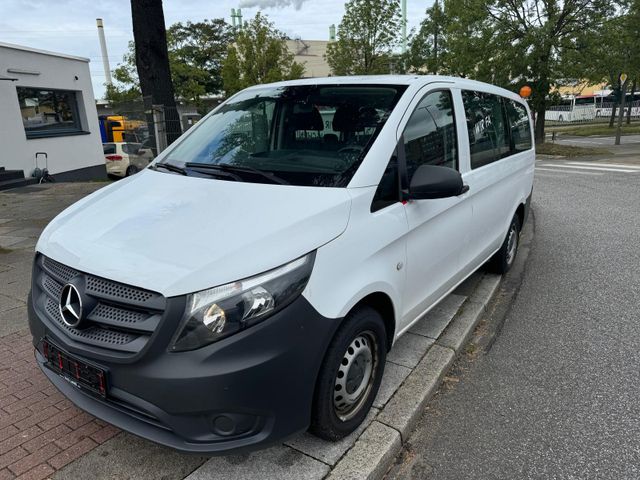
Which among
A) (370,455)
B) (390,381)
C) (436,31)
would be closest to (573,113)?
(436,31)

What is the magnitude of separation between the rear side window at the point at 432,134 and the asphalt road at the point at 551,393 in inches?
59.6

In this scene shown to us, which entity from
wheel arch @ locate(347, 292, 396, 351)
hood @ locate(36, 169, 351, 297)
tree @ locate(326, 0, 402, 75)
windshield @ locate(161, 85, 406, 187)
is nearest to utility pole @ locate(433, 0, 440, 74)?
tree @ locate(326, 0, 402, 75)

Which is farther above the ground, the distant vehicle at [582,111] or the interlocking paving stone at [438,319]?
the distant vehicle at [582,111]

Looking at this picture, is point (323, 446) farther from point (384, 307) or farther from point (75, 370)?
point (75, 370)

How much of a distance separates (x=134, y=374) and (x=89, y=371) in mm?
296

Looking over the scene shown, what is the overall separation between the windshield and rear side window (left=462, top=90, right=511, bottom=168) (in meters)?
1.02

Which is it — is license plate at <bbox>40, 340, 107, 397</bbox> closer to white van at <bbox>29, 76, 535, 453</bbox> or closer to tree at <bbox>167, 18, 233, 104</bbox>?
white van at <bbox>29, 76, 535, 453</bbox>

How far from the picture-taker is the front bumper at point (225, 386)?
1937mm

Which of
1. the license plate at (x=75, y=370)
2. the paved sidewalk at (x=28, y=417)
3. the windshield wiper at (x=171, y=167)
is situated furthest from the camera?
the windshield wiper at (x=171, y=167)

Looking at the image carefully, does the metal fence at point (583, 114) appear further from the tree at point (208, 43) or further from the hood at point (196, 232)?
the hood at point (196, 232)

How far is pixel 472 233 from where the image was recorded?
12.6 feet

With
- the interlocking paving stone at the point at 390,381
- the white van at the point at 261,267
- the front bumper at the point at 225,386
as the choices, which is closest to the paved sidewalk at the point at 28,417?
the white van at the point at 261,267

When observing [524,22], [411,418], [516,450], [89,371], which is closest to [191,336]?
[89,371]

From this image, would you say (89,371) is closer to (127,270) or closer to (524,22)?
(127,270)
